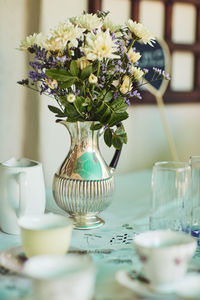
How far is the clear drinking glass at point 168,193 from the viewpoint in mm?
949

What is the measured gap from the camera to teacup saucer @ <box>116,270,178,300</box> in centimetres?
69

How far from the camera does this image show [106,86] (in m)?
1.09

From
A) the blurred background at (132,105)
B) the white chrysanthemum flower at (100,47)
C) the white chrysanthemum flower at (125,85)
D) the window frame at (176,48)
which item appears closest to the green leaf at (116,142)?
the white chrysanthemum flower at (125,85)

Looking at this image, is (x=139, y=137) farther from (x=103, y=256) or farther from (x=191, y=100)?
(x=103, y=256)

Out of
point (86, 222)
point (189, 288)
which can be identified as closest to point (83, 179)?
point (86, 222)

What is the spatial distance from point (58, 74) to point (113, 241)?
39cm

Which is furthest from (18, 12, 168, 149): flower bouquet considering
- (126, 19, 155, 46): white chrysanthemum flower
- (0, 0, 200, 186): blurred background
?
(0, 0, 200, 186): blurred background

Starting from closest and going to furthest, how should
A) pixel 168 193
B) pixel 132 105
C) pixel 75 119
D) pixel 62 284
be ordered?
pixel 62 284 → pixel 168 193 → pixel 75 119 → pixel 132 105

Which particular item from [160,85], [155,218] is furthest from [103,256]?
[160,85]

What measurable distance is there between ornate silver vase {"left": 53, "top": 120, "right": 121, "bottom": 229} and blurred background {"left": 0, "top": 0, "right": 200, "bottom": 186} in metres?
0.75

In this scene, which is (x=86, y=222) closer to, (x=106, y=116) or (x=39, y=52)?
(x=106, y=116)

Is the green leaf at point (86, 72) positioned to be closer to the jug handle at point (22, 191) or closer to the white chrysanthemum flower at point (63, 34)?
the white chrysanthemum flower at point (63, 34)

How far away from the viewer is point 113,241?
40.2 inches

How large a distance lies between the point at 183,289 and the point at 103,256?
0.26 metres
